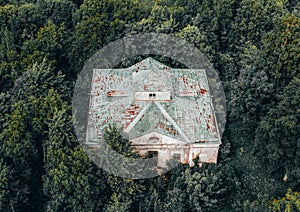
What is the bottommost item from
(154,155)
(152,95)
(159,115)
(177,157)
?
(177,157)

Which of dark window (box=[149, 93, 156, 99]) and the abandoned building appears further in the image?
dark window (box=[149, 93, 156, 99])

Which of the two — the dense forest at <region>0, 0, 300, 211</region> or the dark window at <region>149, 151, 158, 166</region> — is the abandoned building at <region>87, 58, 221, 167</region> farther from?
the dense forest at <region>0, 0, 300, 211</region>

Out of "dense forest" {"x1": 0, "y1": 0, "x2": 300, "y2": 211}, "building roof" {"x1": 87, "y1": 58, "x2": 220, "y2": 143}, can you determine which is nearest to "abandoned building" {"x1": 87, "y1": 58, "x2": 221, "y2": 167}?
"building roof" {"x1": 87, "y1": 58, "x2": 220, "y2": 143}

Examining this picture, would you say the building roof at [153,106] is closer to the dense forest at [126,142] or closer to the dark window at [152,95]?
the dark window at [152,95]

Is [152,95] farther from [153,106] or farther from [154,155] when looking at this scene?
[154,155]

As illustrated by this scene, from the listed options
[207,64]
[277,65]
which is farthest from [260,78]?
[207,64]

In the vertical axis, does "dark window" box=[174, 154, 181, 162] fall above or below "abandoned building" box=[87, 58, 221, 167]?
below

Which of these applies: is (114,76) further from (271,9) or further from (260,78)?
(271,9)

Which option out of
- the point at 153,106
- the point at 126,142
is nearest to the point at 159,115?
the point at 153,106
